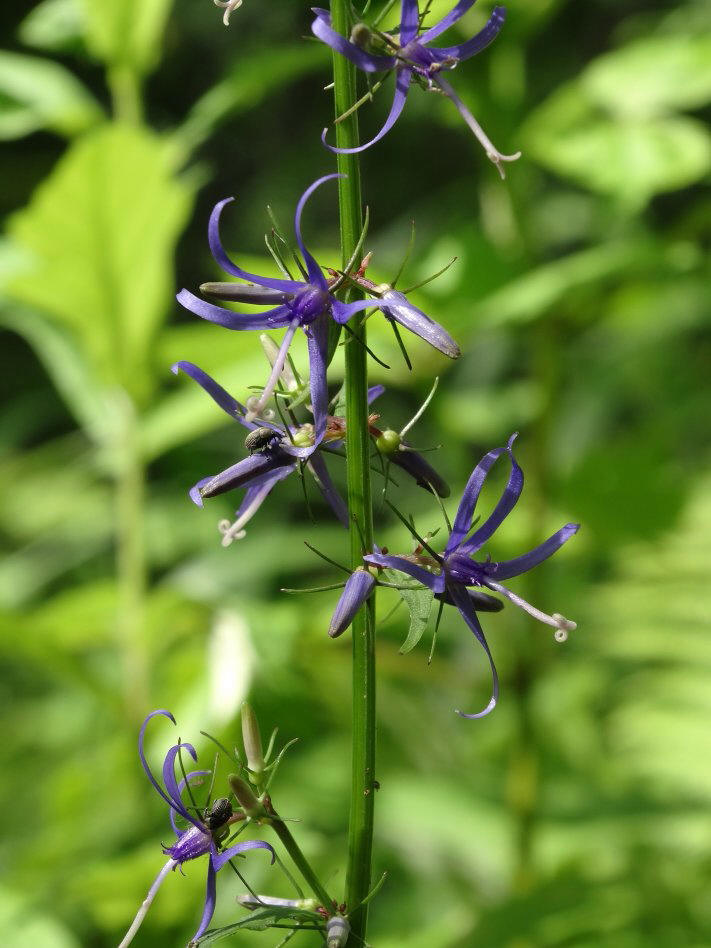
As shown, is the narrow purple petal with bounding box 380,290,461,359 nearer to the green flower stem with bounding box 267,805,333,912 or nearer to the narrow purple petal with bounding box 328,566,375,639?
the narrow purple petal with bounding box 328,566,375,639

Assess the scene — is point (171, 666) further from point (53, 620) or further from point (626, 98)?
point (626, 98)

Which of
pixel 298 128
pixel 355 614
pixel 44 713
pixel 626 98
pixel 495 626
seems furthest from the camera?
pixel 298 128

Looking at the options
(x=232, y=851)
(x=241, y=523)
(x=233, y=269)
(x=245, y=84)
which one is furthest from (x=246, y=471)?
(x=245, y=84)

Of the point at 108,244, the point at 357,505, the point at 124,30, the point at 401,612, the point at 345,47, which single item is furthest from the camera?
the point at 401,612

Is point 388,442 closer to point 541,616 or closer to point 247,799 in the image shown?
point 541,616

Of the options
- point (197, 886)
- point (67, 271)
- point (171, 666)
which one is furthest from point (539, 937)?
point (67, 271)
